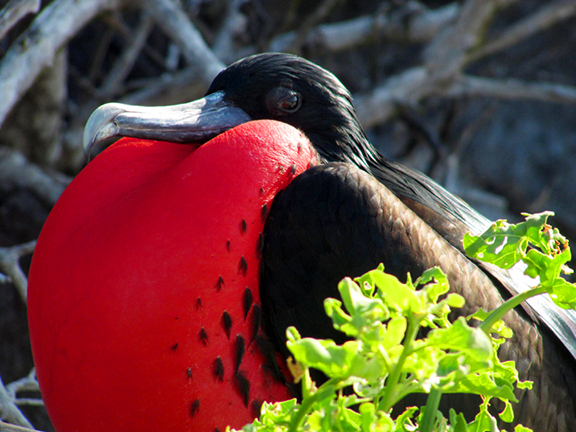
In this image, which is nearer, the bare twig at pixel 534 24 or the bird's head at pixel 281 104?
the bird's head at pixel 281 104

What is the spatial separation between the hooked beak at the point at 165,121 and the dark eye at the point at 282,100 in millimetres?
43

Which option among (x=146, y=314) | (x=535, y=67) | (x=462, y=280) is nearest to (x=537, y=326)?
(x=462, y=280)

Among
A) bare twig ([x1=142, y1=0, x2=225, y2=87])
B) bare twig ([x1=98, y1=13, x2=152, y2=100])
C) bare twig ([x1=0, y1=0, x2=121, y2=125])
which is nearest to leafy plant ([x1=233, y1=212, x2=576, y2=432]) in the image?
bare twig ([x1=0, y1=0, x2=121, y2=125])

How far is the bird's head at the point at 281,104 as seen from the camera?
3.23ft

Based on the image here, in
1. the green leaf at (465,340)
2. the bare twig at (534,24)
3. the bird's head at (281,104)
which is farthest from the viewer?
the bare twig at (534,24)

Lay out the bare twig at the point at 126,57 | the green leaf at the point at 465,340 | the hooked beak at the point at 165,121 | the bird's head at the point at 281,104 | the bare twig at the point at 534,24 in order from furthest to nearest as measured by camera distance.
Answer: the bare twig at the point at 534,24 → the bare twig at the point at 126,57 → the bird's head at the point at 281,104 → the hooked beak at the point at 165,121 → the green leaf at the point at 465,340

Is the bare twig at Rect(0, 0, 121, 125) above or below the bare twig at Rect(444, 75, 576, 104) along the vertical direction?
above

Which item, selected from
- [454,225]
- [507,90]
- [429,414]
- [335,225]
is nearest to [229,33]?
[507,90]

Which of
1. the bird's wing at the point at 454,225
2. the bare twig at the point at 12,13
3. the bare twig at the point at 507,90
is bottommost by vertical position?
the bare twig at the point at 507,90

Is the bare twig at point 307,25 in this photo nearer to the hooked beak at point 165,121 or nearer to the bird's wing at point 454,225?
the bird's wing at point 454,225

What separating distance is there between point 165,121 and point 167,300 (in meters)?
0.30

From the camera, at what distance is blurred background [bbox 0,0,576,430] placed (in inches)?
67.9

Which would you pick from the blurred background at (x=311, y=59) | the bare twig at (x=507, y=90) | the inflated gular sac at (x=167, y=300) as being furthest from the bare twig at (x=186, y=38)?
the bare twig at (x=507, y=90)

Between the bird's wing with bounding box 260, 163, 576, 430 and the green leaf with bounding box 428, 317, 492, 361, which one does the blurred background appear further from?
the green leaf with bounding box 428, 317, 492, 361
